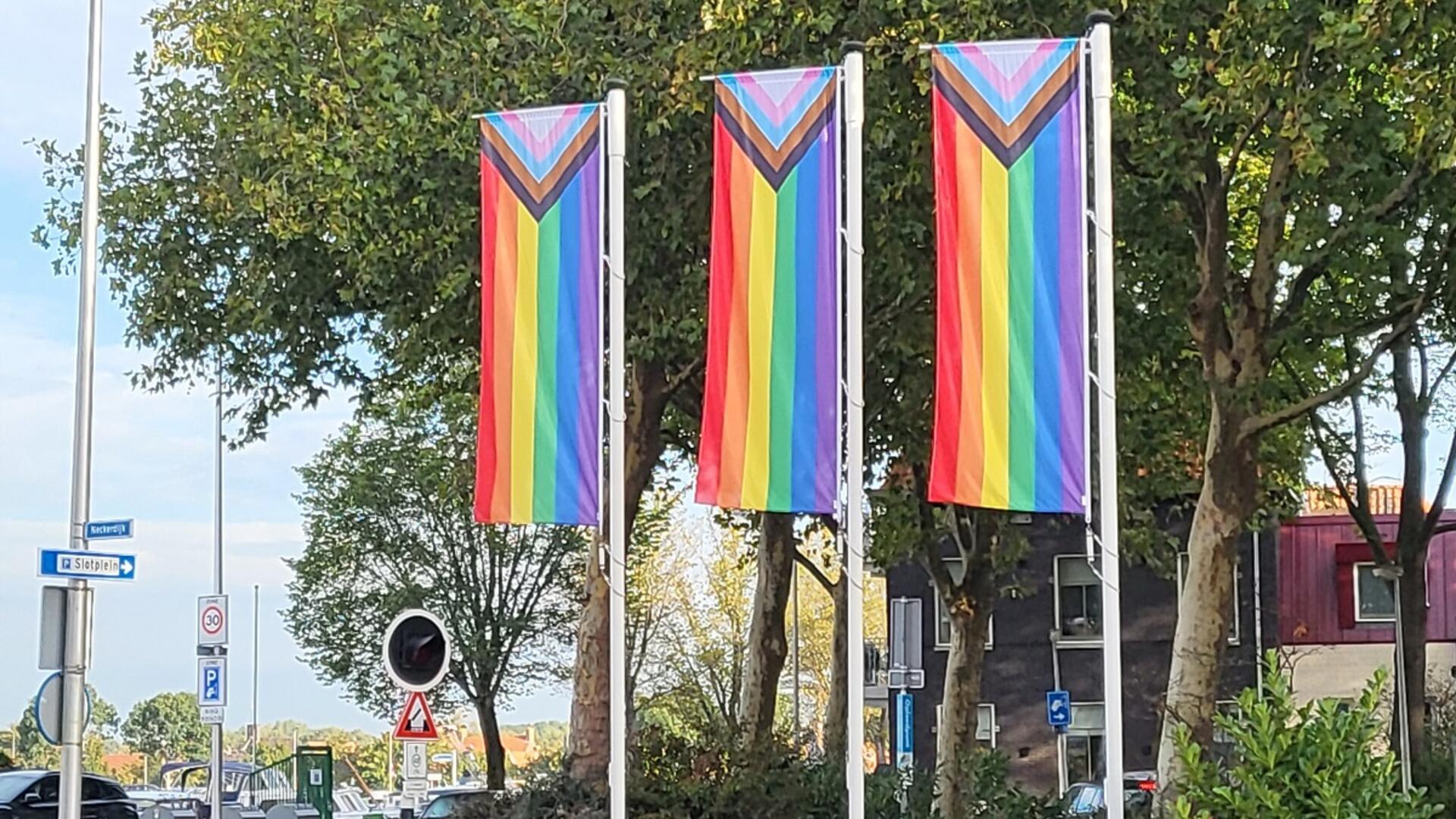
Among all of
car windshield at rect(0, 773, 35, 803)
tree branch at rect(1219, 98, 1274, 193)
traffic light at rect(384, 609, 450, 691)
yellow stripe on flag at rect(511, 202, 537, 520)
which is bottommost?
car windshield at rect(0, 773, 35, 803)

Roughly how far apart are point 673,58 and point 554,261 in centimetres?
400

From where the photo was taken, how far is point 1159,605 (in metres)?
45.2

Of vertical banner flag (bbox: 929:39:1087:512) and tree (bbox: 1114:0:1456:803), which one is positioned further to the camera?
tree (bbox: 1114:0:1456:803)

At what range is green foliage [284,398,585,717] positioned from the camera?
47438mm

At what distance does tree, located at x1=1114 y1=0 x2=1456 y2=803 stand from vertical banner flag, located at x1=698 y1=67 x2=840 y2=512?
3.57m

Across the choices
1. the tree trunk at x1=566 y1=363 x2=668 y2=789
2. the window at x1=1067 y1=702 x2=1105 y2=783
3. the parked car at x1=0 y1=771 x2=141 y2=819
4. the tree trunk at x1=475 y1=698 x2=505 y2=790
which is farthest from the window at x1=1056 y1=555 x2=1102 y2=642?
the tree trunk at x1=566 y1=363 x2=668 y2=789

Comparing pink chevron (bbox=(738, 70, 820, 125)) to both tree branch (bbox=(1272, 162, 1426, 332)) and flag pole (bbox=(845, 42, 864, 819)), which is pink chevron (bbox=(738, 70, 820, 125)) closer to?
flag pole (bbox=(845, 42, 864, 819))

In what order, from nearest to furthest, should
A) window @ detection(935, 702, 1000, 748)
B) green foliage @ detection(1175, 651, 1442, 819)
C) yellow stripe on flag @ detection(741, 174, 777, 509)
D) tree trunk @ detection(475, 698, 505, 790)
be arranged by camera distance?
green foliage @ detection(1175, 651, 1442, 819) < yellow stripe on flag @ detection(741, 174, 777, 509) < window @ detection(935, 702, 1000, 748) < tree trunk @ detection(475, 698, 505, 790)

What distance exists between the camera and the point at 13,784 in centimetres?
3109

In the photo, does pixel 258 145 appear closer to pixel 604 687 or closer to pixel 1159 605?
pixel 604 687

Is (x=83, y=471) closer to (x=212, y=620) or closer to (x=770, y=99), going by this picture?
(x=770, y=99)

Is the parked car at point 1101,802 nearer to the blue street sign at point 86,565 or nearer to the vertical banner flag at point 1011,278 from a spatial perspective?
the vertical banner flag at point 1011,278

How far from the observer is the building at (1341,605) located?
147 feet

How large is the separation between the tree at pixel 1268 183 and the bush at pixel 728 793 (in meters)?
2.76
